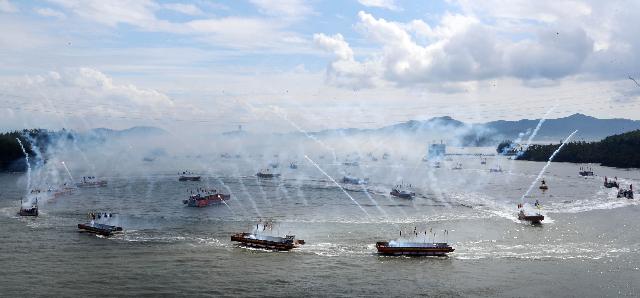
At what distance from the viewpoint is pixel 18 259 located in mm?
79312

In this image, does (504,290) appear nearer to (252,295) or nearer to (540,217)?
(252,295)

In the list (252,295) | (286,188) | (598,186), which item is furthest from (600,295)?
(598,186)

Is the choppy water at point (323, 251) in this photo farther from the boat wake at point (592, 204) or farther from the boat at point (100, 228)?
the boat at point (100, 228)

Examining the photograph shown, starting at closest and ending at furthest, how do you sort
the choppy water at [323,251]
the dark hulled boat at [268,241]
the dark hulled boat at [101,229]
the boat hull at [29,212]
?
the choppy water at [323,251] → the dark hulled boat at [268,241] → the dark hulled boat at [101,229] → the boat hull at [29,212]

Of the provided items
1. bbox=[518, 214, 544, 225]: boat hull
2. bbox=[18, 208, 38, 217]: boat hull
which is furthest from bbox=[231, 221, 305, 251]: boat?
bbox=[18, 208, 38, 217]: boat hull

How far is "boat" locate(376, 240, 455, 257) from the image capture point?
83.2 m

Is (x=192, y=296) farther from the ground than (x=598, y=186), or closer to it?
closer to it

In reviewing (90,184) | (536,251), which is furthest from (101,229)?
(90,184)

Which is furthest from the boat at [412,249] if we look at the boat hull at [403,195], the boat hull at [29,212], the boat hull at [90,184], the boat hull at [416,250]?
the boat hull at [90,184]

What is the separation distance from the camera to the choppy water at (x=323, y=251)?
68.0m

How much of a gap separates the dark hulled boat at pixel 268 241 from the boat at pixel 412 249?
13056 millimetres

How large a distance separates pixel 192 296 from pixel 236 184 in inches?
5265

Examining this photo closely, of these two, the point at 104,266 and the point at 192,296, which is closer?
the point at 192,296

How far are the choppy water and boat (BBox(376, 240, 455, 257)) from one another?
190 centimetres
